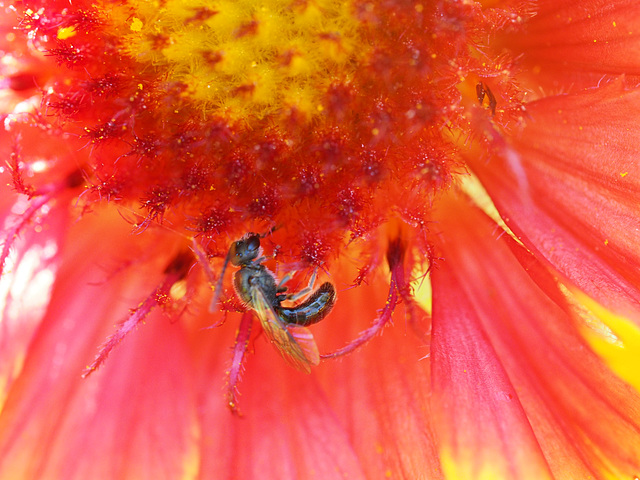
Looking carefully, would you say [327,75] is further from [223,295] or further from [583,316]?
[583,316]

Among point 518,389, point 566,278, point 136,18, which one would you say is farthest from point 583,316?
point 136,18

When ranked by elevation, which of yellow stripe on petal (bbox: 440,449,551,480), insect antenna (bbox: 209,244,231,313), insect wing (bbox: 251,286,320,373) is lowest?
yellow stripe on petal (bbox: 440,449,551,480)

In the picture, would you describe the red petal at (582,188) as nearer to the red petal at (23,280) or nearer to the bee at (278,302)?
the bee at (278,302)

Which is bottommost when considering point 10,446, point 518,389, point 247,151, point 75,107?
point 518,389

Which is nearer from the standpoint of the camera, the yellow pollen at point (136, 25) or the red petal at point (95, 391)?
the yellow pollen at point (136, 25)

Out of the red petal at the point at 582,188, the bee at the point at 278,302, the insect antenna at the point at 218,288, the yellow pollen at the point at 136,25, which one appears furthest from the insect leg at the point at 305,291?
the yellow pollen at the point at 136,25

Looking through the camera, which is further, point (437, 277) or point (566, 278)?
point (437, 277)

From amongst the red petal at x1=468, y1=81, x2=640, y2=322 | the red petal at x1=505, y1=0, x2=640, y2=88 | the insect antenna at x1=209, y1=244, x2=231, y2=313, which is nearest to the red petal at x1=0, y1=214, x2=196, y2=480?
the insect antenna at x1=209, y1=244, x2=231, y2=313

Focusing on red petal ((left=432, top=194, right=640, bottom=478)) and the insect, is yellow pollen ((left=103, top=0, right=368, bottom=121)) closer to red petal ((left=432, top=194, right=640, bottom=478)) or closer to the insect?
the insect
